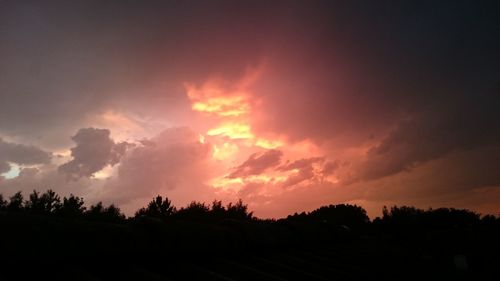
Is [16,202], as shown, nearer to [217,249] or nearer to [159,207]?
[159,207]

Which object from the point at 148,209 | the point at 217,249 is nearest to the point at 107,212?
the point at 148,209

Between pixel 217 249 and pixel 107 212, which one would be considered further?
pixel 107 212

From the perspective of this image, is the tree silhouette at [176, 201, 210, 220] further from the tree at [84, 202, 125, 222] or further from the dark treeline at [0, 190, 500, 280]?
the dark treeline at [0, 190, 500, 280]

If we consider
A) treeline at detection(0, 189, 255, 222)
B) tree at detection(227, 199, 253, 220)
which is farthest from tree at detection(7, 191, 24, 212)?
tree at detection(227, 199, 253, 220)

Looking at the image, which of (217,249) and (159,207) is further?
(159,207)

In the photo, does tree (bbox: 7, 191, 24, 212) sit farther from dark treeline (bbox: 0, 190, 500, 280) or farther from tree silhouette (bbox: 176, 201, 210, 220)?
dark treeline (bbox: 0, 190, 500, 280)

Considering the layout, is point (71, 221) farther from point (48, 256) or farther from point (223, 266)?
point (223, 266)

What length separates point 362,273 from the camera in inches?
382

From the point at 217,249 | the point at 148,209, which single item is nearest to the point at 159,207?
the point at 148,209

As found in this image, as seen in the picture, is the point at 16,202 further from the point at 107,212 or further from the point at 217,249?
the point at 217,249

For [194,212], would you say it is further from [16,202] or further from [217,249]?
[217,249]

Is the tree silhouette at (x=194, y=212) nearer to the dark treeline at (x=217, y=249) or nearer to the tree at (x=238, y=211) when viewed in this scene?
the tree at (x=238, y=211)

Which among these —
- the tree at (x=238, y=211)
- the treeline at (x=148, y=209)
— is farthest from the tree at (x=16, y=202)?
the tree at (x=238, y=211)

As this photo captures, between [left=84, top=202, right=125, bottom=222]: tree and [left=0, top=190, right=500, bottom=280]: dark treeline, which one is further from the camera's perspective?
[left=84, top=202, right=125, bottom=222]: tree
